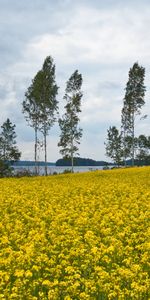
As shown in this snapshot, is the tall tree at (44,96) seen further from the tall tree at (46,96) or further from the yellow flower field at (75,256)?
the yellow flower field at (75,256)

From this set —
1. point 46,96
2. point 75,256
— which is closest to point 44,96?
point 46,96

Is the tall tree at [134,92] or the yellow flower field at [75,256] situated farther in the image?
the tall tree at [134,92]

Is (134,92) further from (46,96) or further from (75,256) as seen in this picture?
(75,256)

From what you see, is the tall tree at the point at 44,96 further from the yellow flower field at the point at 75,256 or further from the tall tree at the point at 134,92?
the yellow flower field at the point at 75,256

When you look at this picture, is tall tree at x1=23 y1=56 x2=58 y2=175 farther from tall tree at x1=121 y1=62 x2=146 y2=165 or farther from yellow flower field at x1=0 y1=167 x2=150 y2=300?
yellow flower field at x1=0 y1=167 x2=150 y2=300

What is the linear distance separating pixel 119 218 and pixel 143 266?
5.47 meters

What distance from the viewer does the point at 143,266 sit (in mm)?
10961

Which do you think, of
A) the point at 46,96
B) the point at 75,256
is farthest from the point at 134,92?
the point at 75,256

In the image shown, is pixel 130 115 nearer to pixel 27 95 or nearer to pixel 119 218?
pixel 27 95

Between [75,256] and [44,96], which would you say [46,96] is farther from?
[75,256]

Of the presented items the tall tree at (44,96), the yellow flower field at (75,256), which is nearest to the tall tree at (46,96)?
the tall tree at (44,96)

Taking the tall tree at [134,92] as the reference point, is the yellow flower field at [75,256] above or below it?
below

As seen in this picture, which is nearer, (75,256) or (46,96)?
(75,256)

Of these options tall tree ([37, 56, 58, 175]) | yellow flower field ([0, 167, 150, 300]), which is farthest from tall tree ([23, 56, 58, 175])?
yellow flower field ([0, 167, 150, 300])
